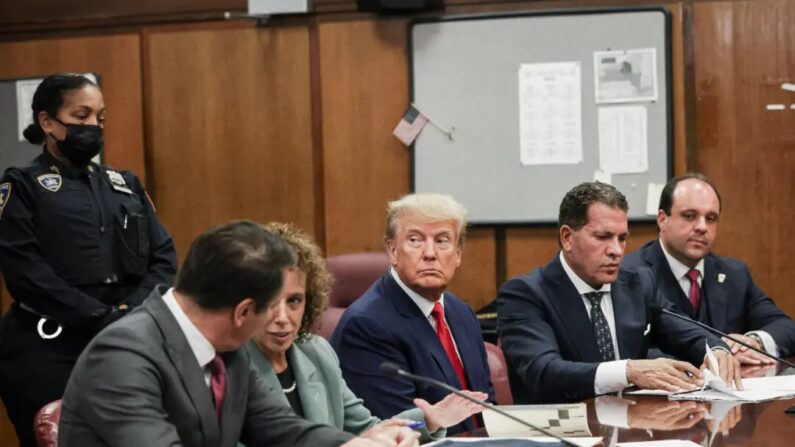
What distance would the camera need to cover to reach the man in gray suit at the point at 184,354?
2020mm

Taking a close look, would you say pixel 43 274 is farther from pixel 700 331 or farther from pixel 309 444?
pixel 700 331

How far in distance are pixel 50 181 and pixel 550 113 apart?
249 cm

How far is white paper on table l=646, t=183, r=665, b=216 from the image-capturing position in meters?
Result: 5.34

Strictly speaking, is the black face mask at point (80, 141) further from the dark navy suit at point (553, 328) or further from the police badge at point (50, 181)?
the dark navy suit at point (553, 328)

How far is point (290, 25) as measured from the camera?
568 cm

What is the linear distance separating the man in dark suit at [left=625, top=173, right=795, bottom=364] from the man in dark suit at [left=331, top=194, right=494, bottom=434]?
1.23 metres

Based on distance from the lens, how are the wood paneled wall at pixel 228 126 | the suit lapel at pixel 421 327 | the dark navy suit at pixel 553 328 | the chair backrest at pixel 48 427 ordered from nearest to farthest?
the chair backrest at pixel 48 427, the suit lapel at pixel 421 327, the dark navy suit at pixel 553 328, the wood paneled wall at pixel 228 126

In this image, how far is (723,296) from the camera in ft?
14.5

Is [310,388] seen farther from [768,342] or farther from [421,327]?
[768,342]

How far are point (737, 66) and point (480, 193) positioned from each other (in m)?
1.33

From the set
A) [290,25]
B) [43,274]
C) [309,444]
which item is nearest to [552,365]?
[309,444]

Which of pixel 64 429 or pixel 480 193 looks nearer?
pixel 64 429

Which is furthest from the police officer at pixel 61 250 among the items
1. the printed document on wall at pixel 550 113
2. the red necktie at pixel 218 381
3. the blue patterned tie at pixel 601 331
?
the printed document on wall at pixel 550 113

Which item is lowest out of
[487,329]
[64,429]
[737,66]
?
[487,329]
